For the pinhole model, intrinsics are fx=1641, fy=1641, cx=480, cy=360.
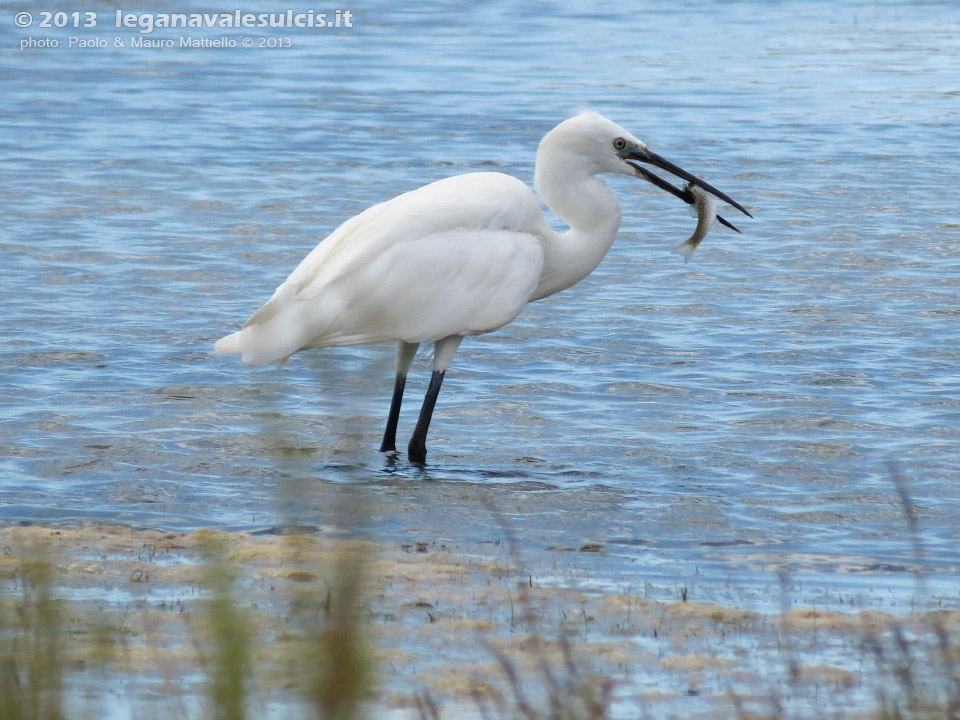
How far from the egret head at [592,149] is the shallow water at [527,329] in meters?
1.03

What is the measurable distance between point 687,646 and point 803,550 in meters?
1.16

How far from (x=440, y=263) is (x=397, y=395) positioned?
0.58 metres

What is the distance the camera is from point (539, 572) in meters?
4.82

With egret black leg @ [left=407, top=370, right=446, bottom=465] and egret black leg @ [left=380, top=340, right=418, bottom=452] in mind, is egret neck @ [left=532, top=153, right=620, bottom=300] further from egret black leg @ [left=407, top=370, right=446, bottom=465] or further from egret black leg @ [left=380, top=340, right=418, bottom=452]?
egret black leg @ [left=407, top=370, right=446, bottom=465]

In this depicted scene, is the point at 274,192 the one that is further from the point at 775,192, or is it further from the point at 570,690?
the point at 570,690

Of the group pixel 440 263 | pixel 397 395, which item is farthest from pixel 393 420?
pixel 440 263

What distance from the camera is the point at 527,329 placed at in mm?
8453

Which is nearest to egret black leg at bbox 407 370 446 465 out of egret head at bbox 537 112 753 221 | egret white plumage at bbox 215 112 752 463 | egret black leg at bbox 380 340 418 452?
egret white plumage at bbox 215 112 752 463

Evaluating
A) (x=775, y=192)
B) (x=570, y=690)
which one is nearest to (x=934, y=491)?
(x=570, y=690)

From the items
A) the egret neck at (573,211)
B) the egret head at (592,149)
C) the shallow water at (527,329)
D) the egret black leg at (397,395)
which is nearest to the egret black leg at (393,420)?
the egret black leg at (397,395)

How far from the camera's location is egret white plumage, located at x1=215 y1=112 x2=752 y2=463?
591 centimetres

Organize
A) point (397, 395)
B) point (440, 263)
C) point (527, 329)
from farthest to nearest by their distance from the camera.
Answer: point (527, 329), point (397, 395), point (440, 263)

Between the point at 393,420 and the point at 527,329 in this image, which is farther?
the point at 527,329

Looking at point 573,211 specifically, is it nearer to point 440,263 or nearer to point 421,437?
point 440,263
